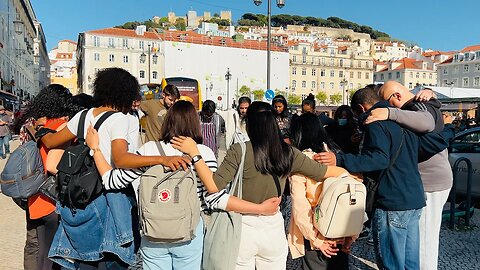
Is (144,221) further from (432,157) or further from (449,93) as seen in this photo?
(449,93)

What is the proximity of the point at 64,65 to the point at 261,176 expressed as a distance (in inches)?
5459

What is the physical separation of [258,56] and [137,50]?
78.5 feet

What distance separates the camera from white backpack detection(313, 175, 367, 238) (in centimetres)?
309

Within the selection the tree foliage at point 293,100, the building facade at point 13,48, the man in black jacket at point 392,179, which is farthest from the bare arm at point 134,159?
the tree foliage at point 293,100

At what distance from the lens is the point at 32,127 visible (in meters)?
3.40

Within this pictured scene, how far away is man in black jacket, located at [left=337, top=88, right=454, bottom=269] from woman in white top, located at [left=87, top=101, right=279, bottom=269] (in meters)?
0.81

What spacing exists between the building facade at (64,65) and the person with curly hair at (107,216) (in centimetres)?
9609

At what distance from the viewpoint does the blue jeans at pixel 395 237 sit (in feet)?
10.6

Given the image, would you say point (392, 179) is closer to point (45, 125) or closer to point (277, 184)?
point (277, 184)

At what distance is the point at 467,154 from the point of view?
858 cm

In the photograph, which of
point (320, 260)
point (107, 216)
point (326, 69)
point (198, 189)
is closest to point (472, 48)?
point (326, 69)

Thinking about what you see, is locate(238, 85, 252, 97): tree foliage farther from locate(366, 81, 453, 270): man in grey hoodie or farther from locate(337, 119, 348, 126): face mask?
locate(366, 81, 453, 270): man in grey hoodie

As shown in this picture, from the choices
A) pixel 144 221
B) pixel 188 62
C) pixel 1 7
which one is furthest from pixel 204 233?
pixel 188 62

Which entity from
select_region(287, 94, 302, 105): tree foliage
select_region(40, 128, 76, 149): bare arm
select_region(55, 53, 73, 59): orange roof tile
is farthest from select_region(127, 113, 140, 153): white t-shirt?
select_region(55, 53, 73, 59): orange roof tile
